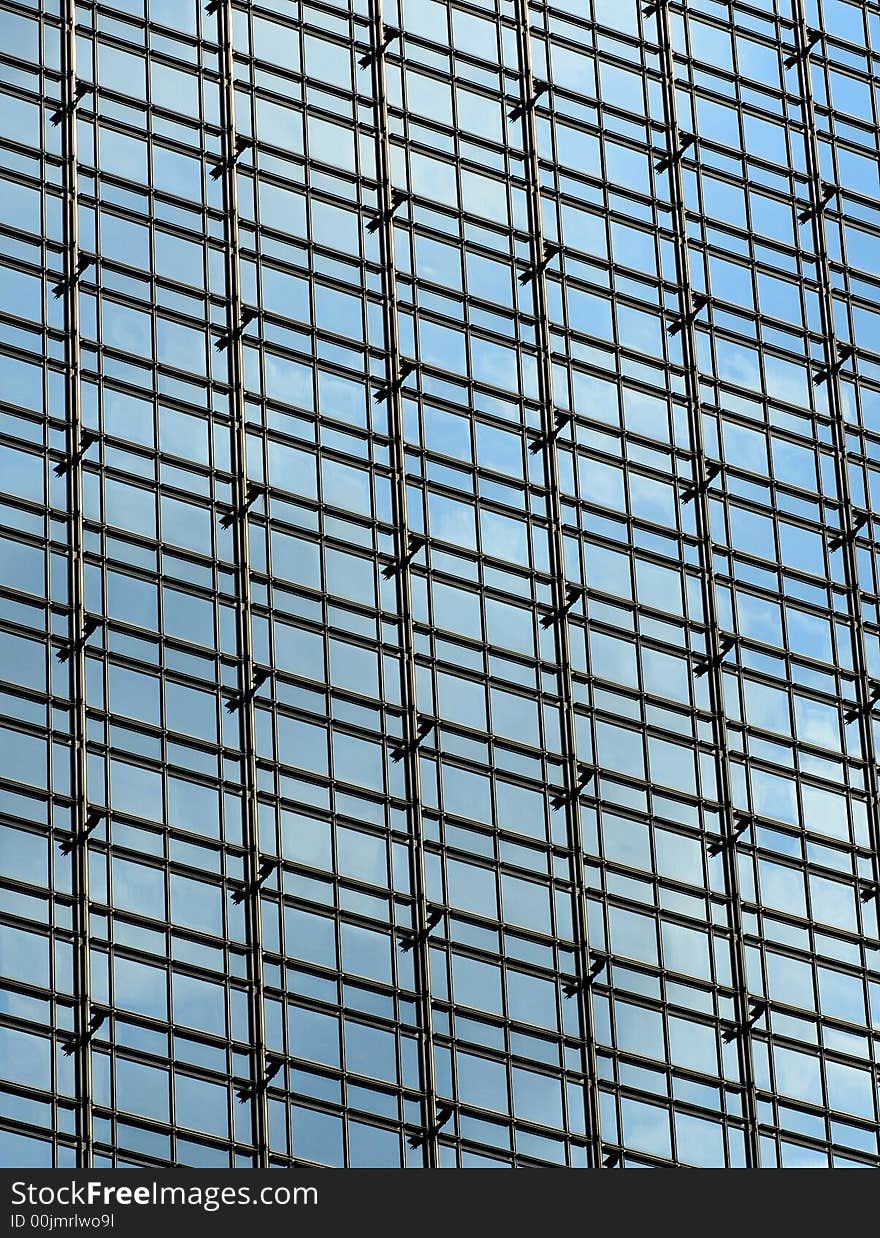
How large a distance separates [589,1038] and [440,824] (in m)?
3.67

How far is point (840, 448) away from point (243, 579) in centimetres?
1127

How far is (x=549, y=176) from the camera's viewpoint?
182ft

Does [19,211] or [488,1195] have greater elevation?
[19,211]

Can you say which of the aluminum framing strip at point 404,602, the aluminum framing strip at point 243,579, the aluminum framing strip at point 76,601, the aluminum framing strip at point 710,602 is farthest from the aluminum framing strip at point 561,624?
the aluminum framing strip at point 76,601

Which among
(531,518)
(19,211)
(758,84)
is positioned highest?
(758,84)

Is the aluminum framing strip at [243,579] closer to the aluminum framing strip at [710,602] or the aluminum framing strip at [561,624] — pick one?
the aluminum framing strip at [561,624]

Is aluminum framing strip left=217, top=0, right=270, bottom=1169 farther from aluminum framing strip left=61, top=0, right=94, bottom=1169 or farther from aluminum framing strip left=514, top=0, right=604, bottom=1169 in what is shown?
aluminum framing strip left=514, top=0, right=604, bottom=1169

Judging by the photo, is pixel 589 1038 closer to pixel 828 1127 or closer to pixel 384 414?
pixel 828 1127

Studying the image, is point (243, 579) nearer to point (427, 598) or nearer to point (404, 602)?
point (404, 602)

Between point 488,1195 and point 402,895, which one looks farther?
point 402,895

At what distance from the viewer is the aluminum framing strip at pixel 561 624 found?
50156mm

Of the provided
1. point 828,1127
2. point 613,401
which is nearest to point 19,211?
point 613,401

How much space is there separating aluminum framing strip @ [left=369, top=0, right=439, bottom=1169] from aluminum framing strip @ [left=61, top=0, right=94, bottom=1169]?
4857 millimetres

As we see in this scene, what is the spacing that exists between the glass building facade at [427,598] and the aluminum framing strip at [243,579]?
0.19ft
